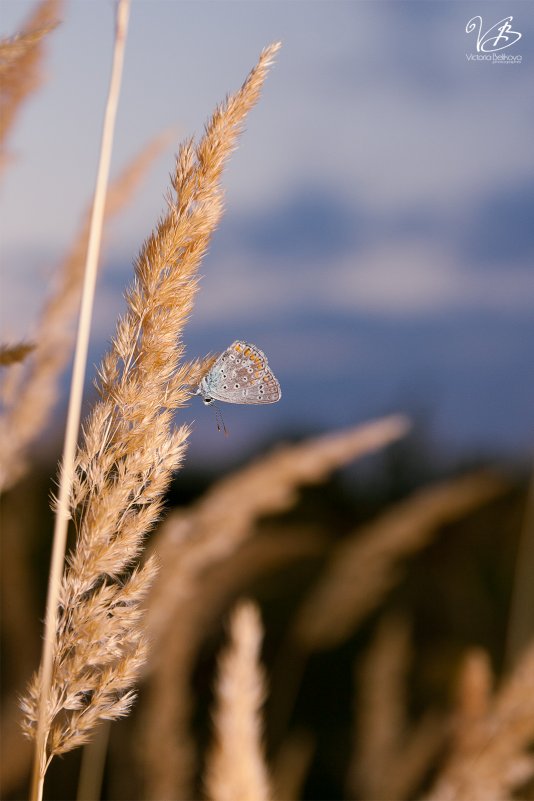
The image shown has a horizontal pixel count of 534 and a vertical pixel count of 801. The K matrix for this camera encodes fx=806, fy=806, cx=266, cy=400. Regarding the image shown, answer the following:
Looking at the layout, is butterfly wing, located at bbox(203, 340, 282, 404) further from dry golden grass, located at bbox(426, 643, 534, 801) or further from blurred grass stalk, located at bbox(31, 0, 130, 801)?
dry golden grass, located at bbox(426, 643, 534, 801)

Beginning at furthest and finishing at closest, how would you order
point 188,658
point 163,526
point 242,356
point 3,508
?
A: point 3,508 → point 188,658 → point 163,526 → point 242,356

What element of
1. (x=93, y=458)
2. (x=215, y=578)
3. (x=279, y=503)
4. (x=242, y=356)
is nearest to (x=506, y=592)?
(x=215, y=578)

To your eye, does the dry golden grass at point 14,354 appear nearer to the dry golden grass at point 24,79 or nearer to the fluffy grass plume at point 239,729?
the fluffy grass plume at point 239,729

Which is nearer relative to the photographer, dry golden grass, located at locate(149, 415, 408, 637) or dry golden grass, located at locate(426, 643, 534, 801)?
dry golden grass, located at locate(426, 643, 534, 801)

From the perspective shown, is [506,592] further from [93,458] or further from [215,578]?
[93,458]

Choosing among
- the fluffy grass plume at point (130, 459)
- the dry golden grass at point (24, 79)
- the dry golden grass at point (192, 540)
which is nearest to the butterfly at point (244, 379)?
the fluffy grass plume at point (130, 459)

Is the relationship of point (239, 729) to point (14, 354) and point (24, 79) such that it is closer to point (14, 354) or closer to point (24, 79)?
point (14, 354)

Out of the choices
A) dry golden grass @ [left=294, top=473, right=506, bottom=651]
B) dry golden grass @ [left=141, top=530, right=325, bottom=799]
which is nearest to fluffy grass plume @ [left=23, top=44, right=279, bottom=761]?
dry golden grass @ [left=141, top=530, right=325, bottom=799]

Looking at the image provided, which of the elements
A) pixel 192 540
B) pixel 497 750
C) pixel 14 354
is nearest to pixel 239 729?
pixel 14 354
